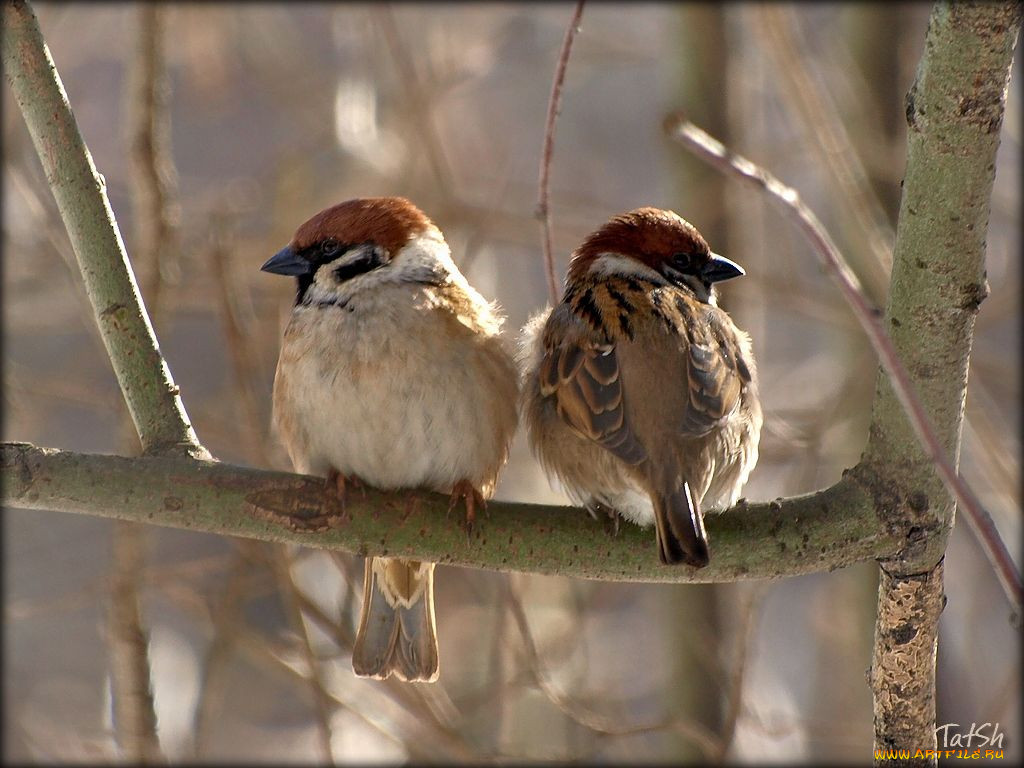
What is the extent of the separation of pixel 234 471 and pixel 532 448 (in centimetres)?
82

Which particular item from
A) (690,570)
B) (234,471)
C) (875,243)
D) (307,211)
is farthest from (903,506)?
(307,211)

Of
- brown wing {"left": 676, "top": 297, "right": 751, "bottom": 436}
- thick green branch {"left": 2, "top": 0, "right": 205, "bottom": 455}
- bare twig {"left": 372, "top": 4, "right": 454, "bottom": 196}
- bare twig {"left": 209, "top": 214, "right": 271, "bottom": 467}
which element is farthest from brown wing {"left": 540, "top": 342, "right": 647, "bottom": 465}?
bare twig {"left": 372, "top": 4, "right": 454, "bottom": 196}

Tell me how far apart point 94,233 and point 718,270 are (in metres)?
1.42

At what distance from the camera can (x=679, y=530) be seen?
2.19m

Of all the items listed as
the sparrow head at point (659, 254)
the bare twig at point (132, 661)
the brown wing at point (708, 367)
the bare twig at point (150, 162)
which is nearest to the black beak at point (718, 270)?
the sparrow head at point (659, 254)

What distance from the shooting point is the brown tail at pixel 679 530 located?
2.14m

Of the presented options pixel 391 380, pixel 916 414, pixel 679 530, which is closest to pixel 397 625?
pixel 391 380

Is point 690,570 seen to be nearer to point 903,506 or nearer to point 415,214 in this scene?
point 903,506

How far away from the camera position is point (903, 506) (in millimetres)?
2186

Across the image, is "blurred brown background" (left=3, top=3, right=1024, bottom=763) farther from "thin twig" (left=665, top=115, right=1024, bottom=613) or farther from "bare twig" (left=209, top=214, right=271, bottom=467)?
"thin twig" (left=665, top=115, right=1024, bottom=613)

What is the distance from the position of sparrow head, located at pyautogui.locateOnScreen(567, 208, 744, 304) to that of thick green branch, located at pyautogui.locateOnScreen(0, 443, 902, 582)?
2.54ft

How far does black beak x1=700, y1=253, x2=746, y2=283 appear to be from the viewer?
295cm

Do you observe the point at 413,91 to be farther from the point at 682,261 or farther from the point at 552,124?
the point at 552,124

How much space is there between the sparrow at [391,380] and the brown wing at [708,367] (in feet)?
1.41
